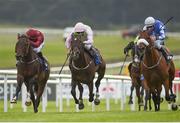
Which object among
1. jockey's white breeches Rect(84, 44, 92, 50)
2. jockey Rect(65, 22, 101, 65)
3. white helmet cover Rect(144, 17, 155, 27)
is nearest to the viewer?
white helmet cover Rect(144, 17, 155, 27)

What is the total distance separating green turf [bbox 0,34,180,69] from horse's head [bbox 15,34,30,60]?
20.2 m

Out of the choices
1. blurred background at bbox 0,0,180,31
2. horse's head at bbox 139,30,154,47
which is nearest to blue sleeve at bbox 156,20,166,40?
horse's head at bbox 139,30,154,47

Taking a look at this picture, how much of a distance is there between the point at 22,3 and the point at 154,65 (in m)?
70.6

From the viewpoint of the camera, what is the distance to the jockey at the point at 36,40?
69.1 feet

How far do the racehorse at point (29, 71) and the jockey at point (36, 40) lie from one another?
0.26m

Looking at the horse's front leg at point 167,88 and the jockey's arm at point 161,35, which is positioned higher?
the jockey's arm at point 161,35

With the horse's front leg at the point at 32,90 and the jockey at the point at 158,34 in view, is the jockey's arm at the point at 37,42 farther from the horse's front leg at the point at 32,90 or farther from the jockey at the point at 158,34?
the jockey at the point at 158,34

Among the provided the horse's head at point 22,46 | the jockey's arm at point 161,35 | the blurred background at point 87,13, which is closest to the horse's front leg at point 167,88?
the jockey's arm at point 161,35

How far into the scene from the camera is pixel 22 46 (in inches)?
782

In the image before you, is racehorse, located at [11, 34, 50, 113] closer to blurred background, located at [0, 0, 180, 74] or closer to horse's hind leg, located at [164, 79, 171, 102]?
horse's hind leg, located at [164, 79, 171, 102]

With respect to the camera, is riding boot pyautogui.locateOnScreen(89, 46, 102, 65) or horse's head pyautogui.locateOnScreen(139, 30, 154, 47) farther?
riding boot pyautogui.locateOnScreen(89, 46, 102, 65)

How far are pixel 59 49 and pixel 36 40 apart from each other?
32927 mm

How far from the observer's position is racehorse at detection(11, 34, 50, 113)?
19.9m

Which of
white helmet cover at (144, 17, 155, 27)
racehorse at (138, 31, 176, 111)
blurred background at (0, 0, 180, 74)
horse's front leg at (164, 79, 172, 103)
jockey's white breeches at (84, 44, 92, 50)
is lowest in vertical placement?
horse's front leg at (164, 79, 172, 103)
